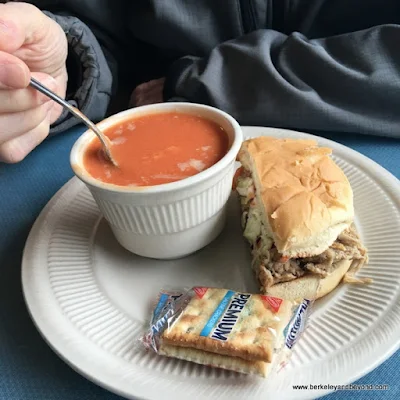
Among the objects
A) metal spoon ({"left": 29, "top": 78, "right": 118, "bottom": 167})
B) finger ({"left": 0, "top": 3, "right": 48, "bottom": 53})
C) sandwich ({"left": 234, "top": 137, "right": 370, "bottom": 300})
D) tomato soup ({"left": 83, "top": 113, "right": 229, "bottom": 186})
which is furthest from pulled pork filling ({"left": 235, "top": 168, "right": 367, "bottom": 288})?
finger ({"left": 0, "top": 3, "right": 48, "bottom": 53})

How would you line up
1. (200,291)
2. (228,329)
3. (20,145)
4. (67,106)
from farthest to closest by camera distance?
1. (20,145)
2. (67,106)
3. (200,291)
4. (228,329)

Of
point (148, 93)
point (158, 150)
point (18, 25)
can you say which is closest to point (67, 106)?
point (158, 150)

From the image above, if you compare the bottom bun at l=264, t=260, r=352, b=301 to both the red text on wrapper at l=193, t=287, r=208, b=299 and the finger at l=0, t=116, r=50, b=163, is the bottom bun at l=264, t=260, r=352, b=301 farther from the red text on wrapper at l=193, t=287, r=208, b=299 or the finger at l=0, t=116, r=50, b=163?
the finger at l=0, t=116, r=50, b=163

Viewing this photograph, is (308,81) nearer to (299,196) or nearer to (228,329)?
(299,196)

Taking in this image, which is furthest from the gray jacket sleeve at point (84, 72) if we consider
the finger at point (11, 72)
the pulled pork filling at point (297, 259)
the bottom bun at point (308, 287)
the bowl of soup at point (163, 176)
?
the bottom bun at point (308, 287)

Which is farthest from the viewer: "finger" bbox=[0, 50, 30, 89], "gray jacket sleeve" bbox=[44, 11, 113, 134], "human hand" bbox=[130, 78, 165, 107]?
"human hand" bbox=[130, 78, 165, 107]

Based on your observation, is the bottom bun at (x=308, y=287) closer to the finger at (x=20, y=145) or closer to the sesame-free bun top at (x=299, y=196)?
the sesame-free bun top at (x=299, y=196)

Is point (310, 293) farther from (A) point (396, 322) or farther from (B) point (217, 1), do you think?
(B) point (217, 1)
